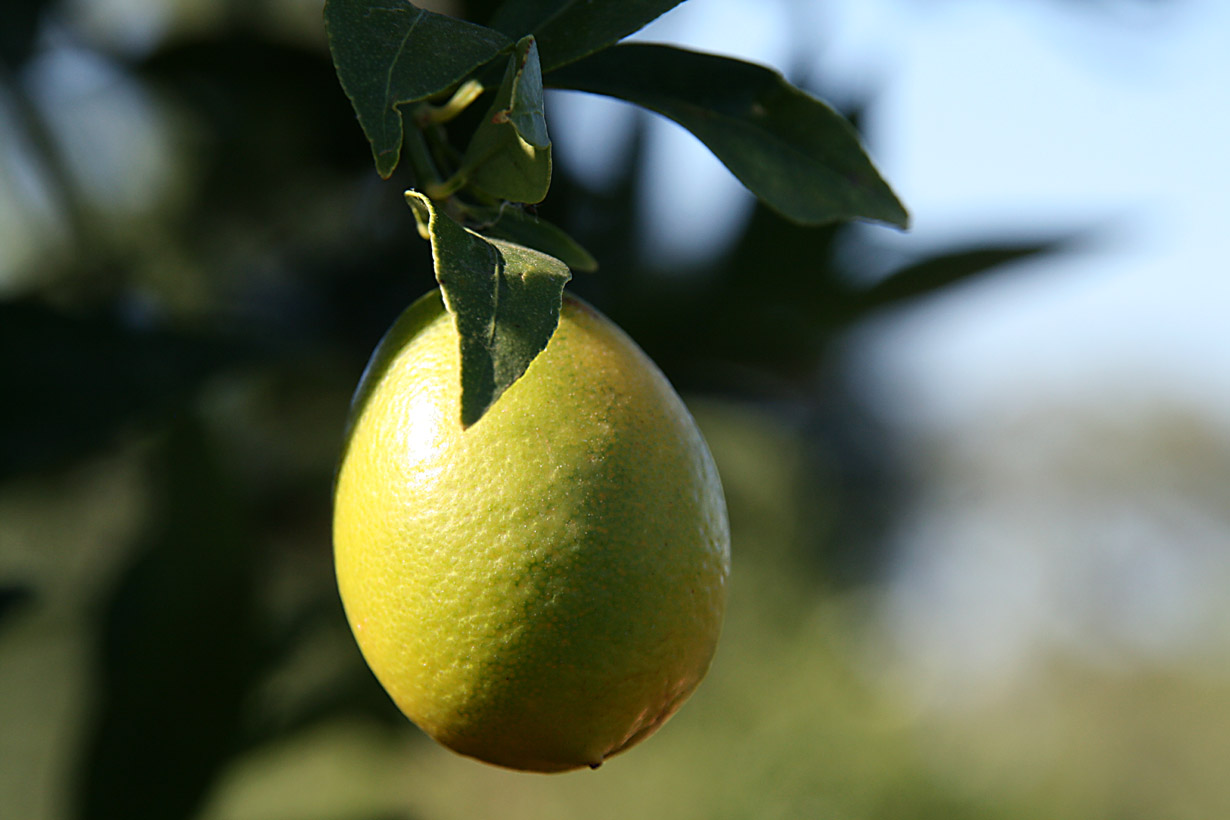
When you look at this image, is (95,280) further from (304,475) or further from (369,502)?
(369,502)

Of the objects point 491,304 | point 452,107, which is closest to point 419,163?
point 452,107

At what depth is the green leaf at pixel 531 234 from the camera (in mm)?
432

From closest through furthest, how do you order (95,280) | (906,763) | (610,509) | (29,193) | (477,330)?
1. (477,330)
2. (610,509)
3. (95,280)
4. (29,193)
5. (906,763)

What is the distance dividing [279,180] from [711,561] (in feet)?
3.99

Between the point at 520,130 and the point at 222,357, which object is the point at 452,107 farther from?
the point at 222,357

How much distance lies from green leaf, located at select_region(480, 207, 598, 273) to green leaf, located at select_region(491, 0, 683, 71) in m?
0.07

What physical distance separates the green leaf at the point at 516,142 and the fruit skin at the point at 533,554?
2.8 inches

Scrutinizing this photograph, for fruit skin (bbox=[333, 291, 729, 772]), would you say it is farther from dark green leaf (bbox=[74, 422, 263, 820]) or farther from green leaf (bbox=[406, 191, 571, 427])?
dark green leaf (bbox=[74, 422, 263, 820])

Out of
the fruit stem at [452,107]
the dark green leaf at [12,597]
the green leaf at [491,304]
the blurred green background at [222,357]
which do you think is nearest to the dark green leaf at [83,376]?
the blurred green background at [222,357]

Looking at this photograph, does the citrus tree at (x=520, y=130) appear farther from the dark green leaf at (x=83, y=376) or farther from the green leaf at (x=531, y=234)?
the dark green leaf at (x=83, y=376)

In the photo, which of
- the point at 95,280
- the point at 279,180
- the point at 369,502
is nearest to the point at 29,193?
the point at 95,280

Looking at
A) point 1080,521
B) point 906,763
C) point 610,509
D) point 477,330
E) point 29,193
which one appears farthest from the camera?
point 1080,521

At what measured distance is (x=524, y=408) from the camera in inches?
14.5

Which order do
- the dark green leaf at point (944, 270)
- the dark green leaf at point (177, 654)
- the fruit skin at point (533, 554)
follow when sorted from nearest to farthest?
1. the fruit skin at point (533, 554)
2. the dark green leaf at point (177, 654)
3. the dark green leaf at point (944, 270)
